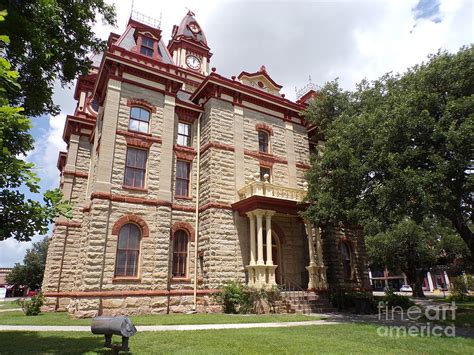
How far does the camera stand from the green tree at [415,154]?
1152 centimetres

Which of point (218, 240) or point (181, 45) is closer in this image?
point (218, 240)

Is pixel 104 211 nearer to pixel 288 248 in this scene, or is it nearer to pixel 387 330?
pixel 288 248

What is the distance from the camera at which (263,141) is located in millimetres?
21797

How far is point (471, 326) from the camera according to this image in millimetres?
11438

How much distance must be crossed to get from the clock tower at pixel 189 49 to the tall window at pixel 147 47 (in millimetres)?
8325

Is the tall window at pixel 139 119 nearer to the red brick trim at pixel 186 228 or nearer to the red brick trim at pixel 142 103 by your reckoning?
the red brick trim at pixel 142 103

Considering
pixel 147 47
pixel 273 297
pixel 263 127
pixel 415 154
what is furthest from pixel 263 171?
pixel 147 47

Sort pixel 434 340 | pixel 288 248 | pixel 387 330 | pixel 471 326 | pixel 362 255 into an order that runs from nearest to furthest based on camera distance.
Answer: pixel 434 340, pixel 387 330, pixel 471 326, pixel 288 248, pixel 362 255

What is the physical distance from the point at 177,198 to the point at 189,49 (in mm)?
19254

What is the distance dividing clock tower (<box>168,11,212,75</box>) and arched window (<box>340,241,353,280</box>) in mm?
19974

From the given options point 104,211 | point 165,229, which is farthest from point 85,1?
point 165,229

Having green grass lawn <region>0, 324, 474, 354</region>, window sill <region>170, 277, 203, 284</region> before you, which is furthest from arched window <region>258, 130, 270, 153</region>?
green grass lawn <region>0, 324, 474, 354</region>

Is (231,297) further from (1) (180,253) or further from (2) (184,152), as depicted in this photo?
(2) (184,152)

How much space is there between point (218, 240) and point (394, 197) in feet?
29.3
